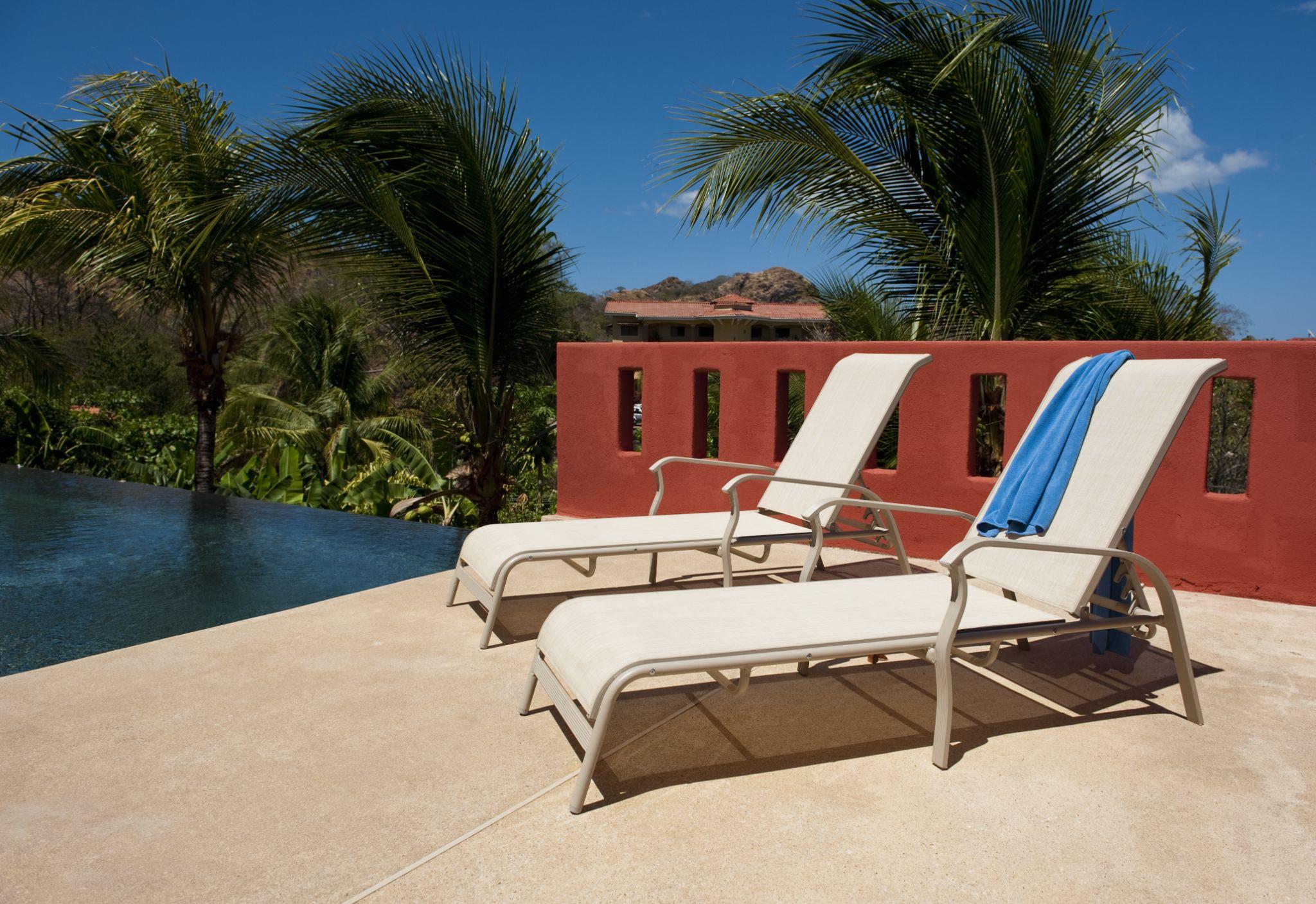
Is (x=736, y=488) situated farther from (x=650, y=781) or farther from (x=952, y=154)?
(x=952, y=154)

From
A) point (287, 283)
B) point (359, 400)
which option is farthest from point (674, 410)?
point (359, 400)

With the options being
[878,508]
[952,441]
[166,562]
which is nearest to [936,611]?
[878,508]

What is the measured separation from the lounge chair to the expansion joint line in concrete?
937mm

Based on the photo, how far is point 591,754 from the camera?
8.45ft

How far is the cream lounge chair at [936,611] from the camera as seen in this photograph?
2721 mm

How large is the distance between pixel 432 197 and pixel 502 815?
5.95 m

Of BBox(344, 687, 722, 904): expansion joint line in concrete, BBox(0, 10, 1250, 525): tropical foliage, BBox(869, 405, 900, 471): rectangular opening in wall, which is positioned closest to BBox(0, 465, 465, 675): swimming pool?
BBox(0, 10, 1250, 525): tropical foliage

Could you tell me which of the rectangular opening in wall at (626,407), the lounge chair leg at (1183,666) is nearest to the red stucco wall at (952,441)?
the rectangular opening in wall at (626,407)

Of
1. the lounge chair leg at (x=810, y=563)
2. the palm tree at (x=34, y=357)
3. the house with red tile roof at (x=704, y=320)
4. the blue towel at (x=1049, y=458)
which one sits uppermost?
the house with red tile roof at (x=704, y=320)

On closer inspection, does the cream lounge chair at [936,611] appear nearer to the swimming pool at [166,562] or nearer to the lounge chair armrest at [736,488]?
the lounge chair armrest at [736,488]

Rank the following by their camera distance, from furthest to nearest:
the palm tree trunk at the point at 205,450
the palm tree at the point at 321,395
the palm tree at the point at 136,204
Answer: the palm tree at the point at 321,395 < the palm tree trunk at the point at 205,450 < the palm tree at the point at 136,204

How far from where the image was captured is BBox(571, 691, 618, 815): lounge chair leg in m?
2.56

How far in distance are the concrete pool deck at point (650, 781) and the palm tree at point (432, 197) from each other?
13.4 feet

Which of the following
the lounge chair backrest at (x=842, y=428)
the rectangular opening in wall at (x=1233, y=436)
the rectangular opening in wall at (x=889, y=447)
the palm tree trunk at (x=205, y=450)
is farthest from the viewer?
the palm tree trunk at (x=205, y=450)
